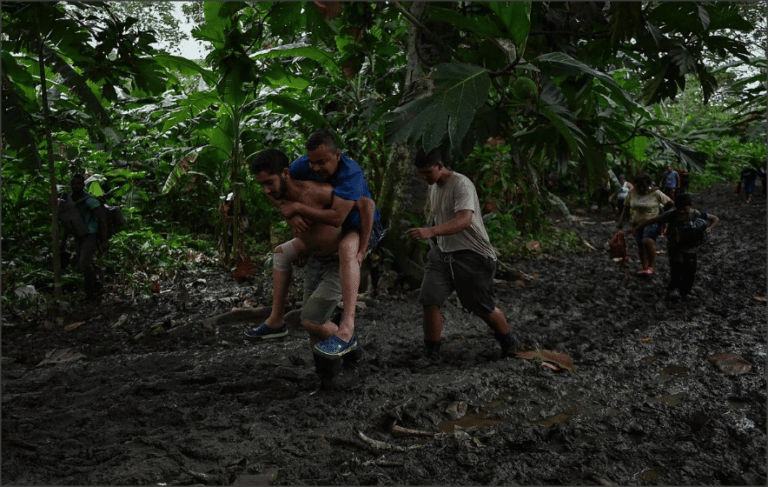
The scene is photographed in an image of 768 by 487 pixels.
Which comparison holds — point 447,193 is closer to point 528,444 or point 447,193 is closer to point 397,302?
point 528,444

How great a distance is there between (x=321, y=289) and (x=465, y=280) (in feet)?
4.04

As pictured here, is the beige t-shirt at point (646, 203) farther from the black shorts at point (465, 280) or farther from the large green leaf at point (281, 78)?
the large green leaf at point (281, 78)

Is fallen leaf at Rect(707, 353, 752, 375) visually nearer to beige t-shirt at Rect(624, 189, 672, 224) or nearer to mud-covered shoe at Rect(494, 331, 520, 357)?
mud-covered shoe at Rect(494, 331, 520, 357)

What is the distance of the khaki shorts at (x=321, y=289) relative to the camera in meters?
3.54

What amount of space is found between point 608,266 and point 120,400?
7.56 meters

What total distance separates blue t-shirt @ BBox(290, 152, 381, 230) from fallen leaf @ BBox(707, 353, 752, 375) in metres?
3.05

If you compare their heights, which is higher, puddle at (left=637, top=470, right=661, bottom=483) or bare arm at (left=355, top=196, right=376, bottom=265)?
bare arm at (left=355, top=196, right=376, bottom=265)

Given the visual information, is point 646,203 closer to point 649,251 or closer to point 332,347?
point 649,251

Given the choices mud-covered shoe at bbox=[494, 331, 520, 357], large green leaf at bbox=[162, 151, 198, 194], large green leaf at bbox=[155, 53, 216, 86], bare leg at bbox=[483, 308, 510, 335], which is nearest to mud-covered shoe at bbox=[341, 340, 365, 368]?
bare leg at bbox=[483, 308, 510, 335]

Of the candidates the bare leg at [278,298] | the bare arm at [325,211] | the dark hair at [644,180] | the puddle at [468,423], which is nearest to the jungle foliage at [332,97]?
the bare arm at [325,211]

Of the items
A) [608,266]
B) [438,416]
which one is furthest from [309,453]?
[608,266]

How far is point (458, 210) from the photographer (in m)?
4.09

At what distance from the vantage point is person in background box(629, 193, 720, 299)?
664 cm

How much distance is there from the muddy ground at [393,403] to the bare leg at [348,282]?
1.60 ft
